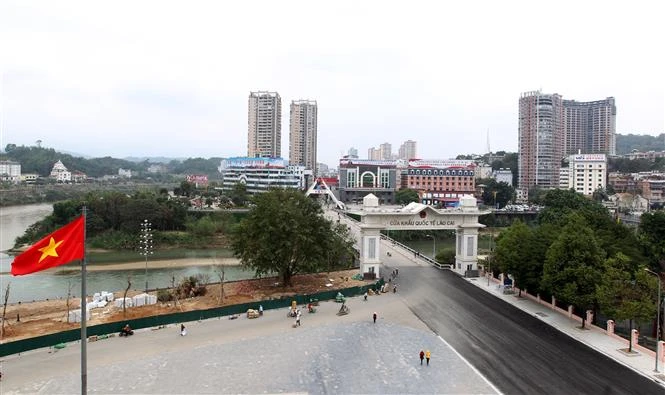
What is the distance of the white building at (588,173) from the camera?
326 feet

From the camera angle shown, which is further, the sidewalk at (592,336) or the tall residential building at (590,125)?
the tall residential building at (590,125)

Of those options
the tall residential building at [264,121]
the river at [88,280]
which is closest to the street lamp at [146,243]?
the river at [88,280]

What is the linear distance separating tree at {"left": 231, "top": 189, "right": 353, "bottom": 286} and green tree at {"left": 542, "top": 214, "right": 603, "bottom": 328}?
525 inches

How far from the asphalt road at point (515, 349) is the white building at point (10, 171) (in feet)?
437

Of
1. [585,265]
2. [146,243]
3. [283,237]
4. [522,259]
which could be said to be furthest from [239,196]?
[585,265]

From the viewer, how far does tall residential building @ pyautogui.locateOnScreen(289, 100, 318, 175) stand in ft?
438

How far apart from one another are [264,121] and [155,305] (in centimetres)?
10467

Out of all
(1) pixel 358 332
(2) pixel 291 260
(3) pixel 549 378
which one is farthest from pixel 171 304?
(3) pixel 549 378

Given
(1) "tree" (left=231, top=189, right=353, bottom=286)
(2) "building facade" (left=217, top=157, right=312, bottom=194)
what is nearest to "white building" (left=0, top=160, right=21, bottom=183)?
(2) "building facade" (left=217, top=157, right=312, bottom=194)

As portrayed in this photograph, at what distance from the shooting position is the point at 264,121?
128 m

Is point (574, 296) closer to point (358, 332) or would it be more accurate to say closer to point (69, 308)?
point (358, 332)

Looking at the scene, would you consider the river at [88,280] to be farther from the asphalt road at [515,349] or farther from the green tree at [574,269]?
the green tree at [574,269]

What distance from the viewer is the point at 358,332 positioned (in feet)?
73.2

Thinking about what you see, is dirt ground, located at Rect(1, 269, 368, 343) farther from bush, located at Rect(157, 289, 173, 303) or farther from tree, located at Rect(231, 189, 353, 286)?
tree, located at Rect(231, 189, 353, 286)
